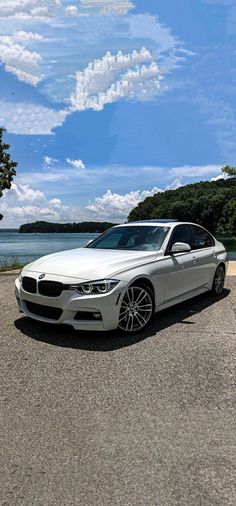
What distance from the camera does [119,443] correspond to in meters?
2.77

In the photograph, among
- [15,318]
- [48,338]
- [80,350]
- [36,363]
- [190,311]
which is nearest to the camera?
[36,363]

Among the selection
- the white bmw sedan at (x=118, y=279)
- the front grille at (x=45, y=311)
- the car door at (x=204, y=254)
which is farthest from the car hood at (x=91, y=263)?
the car door at (x=204, y=254)

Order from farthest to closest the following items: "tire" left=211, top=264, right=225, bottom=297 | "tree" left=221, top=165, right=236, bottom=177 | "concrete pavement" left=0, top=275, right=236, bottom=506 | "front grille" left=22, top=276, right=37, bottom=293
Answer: "tree" left=221, top=165, right=236, bottom=177 < "tire" left=211, top=264, right=225, bottom=297 < "front grille" left=22, top=276, right=37, bottom=293 < "concrete pavement" left=0, top=275, right=236, bottom=506

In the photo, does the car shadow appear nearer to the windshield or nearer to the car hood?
the car hood

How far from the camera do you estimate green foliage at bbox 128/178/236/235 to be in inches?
2495

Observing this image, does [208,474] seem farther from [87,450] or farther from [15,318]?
[15,318]


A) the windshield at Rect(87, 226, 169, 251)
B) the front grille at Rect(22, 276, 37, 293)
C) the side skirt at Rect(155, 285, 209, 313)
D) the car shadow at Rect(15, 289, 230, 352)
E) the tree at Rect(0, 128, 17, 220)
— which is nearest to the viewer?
the car shadow at Rect(15, 289, 230, 352)

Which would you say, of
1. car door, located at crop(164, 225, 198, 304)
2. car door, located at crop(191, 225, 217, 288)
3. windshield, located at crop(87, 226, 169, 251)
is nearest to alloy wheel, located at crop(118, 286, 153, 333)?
car door, located at crop(164, 225, 198, 304)

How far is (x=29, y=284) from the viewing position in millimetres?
5254

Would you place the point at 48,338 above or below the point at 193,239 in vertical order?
below

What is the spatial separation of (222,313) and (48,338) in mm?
2759

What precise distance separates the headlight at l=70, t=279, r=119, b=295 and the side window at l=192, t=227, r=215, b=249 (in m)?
2.53

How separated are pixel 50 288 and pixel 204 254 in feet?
10.2

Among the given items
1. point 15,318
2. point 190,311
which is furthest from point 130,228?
point 15,318
